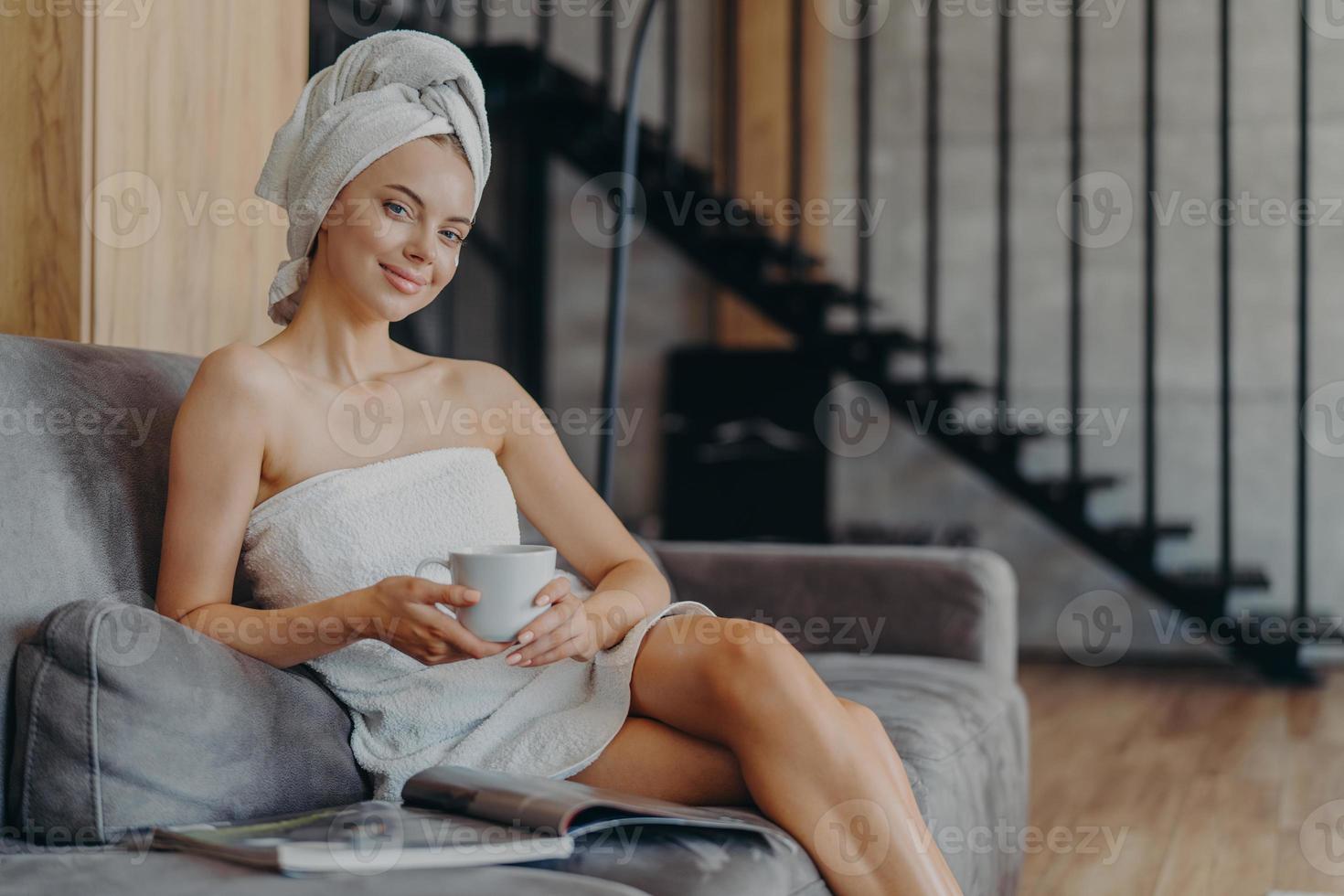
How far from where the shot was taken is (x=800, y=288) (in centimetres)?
531

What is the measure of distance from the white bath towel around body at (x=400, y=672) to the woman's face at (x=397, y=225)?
22cm

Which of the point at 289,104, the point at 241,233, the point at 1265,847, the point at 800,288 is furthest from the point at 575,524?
the point at 800,288

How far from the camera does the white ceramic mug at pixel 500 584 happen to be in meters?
1.23

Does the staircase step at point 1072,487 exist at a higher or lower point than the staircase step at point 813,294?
lower

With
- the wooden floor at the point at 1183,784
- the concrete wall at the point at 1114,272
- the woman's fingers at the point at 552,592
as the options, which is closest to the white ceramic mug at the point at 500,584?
the woman's fingers at the point at 552,592

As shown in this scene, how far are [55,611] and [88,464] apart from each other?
269mm

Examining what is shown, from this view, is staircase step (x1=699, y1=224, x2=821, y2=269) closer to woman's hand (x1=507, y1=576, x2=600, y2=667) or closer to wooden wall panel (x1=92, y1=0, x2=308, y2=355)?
wooden wall panel (x1=92, y1=0, x2=308, y2=355)

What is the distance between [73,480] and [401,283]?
0.43 m

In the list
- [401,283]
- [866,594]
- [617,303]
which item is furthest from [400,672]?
[617,303]

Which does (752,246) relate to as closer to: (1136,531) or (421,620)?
(1136,531)

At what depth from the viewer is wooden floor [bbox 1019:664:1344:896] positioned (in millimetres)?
2533

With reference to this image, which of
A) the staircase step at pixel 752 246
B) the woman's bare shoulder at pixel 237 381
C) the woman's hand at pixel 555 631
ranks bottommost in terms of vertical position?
the woman's hand at pixel 555 631

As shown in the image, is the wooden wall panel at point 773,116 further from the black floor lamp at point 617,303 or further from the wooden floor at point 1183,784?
the black floor lamp at point 617,303

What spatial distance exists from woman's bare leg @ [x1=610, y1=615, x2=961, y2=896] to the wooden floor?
4.06ft
